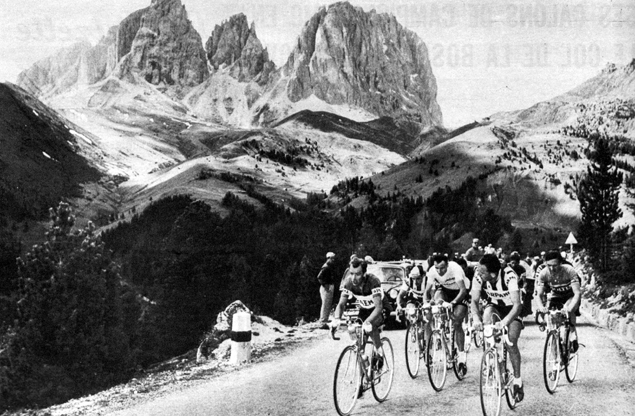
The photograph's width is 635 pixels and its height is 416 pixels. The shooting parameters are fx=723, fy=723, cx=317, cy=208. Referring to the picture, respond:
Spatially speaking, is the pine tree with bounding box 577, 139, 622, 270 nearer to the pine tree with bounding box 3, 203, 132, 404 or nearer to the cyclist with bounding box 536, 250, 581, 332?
the cyclist with bounding box 536, 250, 581, 332

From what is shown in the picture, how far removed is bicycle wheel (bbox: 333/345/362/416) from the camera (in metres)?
9.90

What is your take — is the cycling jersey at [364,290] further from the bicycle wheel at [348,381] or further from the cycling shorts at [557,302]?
the cycling shorts at [557,302]

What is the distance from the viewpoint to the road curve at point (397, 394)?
10891 mm

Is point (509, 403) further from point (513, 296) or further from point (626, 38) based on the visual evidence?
point (626, 38)

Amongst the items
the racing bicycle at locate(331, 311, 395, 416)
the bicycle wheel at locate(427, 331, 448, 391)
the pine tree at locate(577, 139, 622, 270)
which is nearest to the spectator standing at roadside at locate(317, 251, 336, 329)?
the bicycle wheel at locate(427, 331, 448, 391)

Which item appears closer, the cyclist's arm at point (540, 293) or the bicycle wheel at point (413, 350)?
the cyclist's arm at point (540, 293)

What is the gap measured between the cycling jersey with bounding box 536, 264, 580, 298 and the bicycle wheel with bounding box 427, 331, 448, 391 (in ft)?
6.75

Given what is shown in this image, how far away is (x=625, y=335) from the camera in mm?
22312

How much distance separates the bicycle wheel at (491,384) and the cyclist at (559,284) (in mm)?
2806

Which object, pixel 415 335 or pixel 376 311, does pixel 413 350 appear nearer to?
pixel 415 335

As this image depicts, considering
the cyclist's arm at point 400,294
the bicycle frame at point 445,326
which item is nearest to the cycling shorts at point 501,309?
the bicycle frame at point 445,326

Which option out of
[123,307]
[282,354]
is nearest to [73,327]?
[123,307]

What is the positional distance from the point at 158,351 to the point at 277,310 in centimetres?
3073

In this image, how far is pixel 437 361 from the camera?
1240 centimetres
